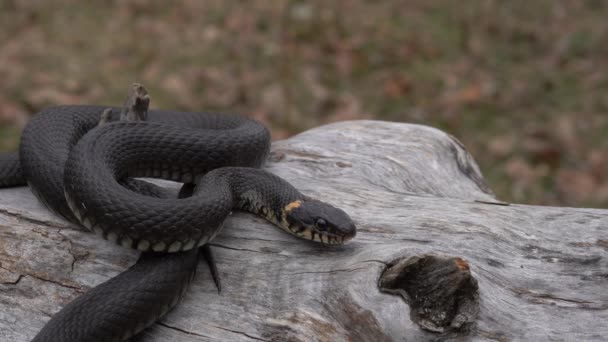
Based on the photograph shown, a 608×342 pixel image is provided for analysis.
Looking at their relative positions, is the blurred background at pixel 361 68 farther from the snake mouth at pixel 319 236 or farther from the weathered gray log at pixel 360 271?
the snake mouth at pixel 319 236

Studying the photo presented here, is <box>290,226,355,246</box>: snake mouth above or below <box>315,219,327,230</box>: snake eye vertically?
below

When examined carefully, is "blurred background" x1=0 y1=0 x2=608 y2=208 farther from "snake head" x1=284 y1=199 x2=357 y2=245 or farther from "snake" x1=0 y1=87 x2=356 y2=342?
"snake head" x1=284 y1=199 x2=357 y2=245

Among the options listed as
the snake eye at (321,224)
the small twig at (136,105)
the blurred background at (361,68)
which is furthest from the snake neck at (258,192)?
the blurred background at (361,68)

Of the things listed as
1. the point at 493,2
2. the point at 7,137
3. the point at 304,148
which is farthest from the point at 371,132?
the point at 493,2

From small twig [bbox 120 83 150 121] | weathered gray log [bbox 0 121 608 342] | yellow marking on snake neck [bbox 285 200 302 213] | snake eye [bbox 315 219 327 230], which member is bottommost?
weathered gray log [bbox 0 121 608 342]

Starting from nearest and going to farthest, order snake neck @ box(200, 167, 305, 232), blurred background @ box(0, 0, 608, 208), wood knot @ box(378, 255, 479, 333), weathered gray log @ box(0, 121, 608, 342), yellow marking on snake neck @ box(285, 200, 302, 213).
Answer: wood knot @ box(378, 255, 479, 333), weathered gray log @ box(0, 121, 608, 342), yellow marking on snake neck @ box(285, 200, 302, 213), snake neck @ box(200, 167, 305, 232), blurred background @ box(0, 0, 608, 208)

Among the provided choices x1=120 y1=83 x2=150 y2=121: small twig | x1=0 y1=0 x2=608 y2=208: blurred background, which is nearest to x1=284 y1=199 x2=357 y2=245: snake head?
x1=120 y1=83 x2=150 y2=121: small twig

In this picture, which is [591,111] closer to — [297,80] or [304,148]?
[297,80]
